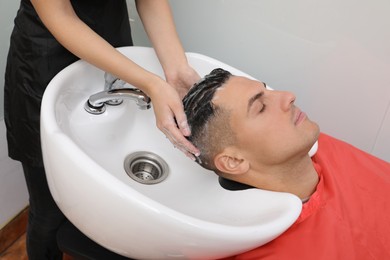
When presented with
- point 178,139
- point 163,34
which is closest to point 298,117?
point 178,139

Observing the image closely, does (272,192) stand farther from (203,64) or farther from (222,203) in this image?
(203,64)

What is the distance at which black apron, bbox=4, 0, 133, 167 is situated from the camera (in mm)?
1127

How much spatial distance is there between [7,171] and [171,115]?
0.94 meters

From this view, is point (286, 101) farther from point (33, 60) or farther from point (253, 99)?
point (33, 60)

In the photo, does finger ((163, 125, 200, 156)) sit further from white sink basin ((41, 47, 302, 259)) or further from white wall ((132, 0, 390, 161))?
white wall ((132, 0, 390, 161))

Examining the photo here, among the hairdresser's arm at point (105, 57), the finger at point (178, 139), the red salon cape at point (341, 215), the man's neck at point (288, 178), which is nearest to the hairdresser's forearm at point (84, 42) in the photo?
the hairdresser's arm at point (105, 57)

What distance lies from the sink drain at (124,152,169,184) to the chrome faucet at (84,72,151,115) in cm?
16

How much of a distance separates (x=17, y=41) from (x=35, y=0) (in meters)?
0.22

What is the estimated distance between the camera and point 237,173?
3.56ft

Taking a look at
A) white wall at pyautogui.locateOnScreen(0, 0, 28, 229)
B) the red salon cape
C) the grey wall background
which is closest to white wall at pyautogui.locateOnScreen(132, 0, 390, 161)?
the grey wall background

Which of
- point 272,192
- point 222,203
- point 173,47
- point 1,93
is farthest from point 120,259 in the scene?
point 1,93

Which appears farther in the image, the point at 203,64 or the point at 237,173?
the point at 203,64

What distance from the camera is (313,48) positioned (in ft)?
4.41

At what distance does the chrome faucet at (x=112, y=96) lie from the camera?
1.06m
